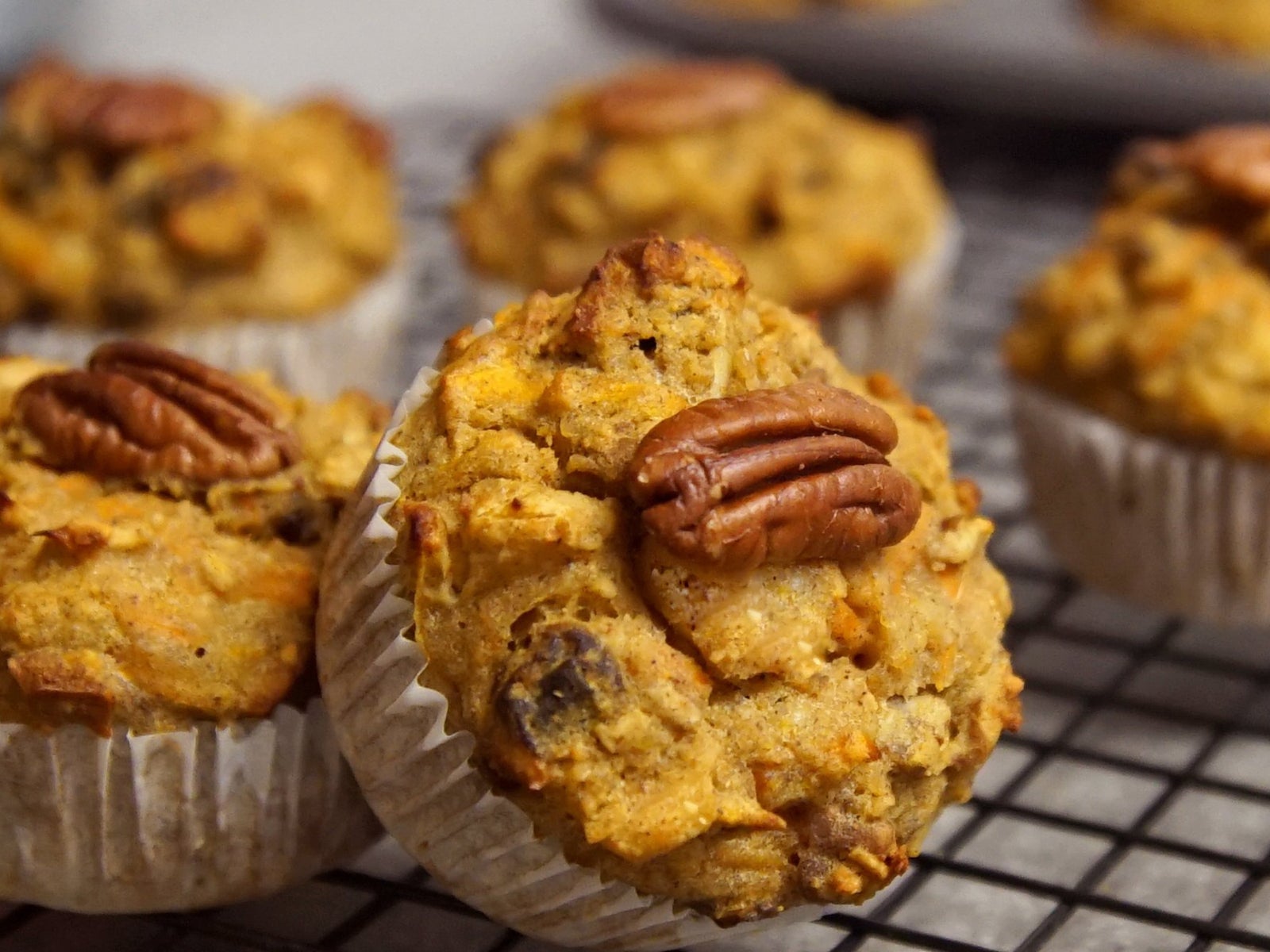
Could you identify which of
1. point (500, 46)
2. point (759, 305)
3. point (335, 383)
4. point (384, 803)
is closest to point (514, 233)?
point (335, 383)

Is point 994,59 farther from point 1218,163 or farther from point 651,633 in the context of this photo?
point 651,633

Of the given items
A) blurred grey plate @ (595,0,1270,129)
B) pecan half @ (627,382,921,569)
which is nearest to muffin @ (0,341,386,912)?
pecan half @ (627,382,921,569)

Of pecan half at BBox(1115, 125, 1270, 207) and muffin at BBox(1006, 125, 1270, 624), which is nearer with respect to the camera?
muffin at BBox(1006, 125, 1270, 624)

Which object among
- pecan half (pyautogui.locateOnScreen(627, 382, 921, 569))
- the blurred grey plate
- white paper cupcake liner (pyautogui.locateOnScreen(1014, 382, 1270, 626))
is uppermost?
pecan half (pyautogui.locateOnScreen(627, 382, 921, 569))

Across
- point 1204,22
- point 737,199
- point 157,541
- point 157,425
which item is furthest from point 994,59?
point 157,541

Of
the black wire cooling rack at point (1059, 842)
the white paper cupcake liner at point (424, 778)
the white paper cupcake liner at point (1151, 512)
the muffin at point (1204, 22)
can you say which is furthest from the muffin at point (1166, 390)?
the muffin at point (1204, 22)

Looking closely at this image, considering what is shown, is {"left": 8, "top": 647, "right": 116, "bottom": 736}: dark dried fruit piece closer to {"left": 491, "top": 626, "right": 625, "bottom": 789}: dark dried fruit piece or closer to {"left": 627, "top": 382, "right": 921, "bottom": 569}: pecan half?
{"left": 491, "top": 626, "right": 625, "bottom": 789}: dark dried fruit piece

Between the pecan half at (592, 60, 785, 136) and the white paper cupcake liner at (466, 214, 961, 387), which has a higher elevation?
the pecan half at (592, 60, 785, 136)
